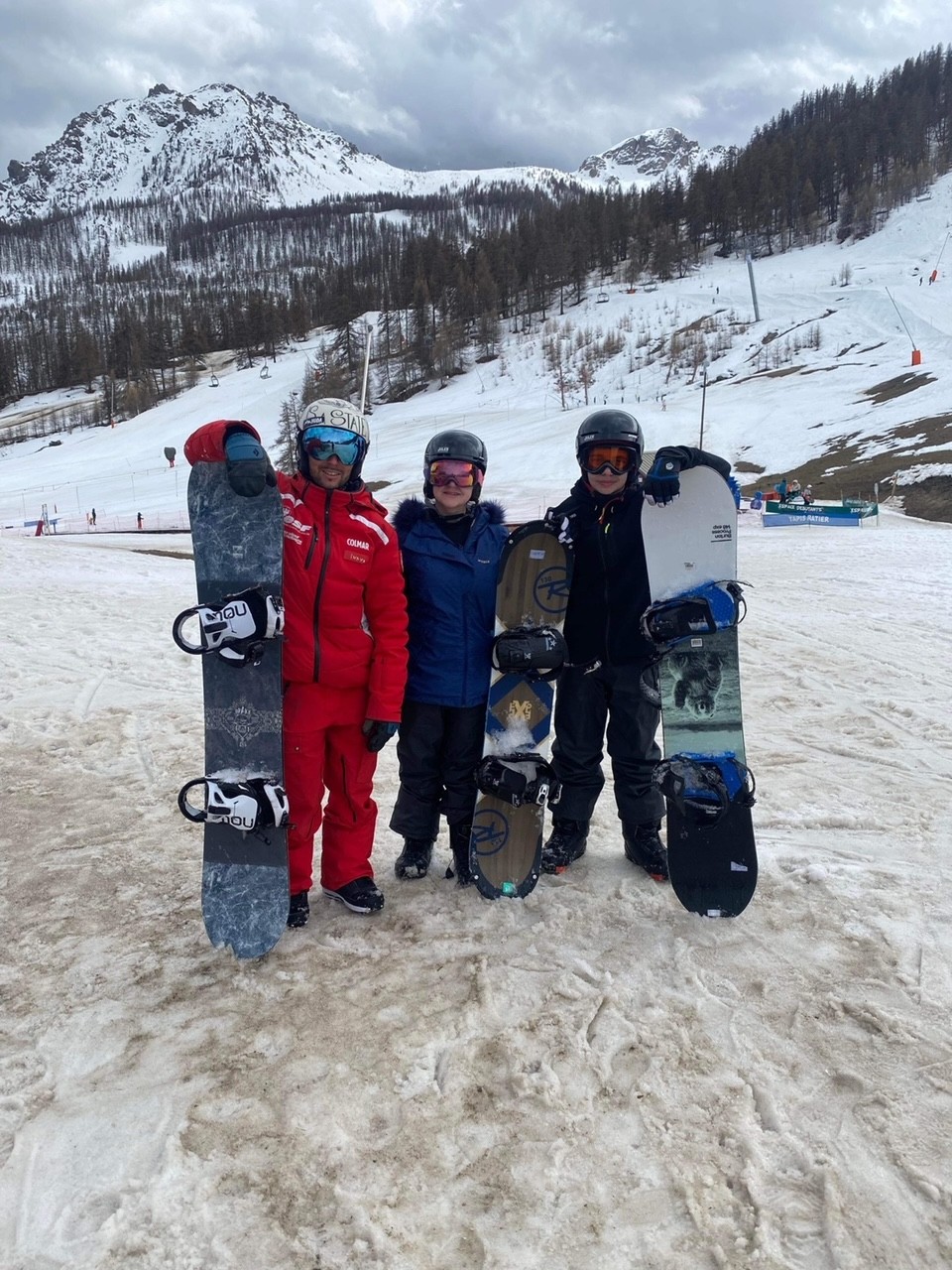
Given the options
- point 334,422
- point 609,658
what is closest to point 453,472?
point 334,422

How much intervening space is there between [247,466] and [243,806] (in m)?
1.27

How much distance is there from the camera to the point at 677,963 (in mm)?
2594

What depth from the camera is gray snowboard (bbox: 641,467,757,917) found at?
2924 millimetres

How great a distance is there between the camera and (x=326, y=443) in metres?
2.87

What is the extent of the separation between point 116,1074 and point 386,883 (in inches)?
51.9

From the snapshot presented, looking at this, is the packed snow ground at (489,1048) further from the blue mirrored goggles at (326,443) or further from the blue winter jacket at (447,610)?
the blue mirrored goggles at (326,443)

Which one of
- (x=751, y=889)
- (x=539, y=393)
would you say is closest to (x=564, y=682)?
(x=751, y=889)

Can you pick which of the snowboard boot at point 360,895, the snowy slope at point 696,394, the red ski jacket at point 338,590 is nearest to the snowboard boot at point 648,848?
the snowboard boot at point 360,895

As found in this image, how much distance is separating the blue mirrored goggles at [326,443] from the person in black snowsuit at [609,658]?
958 mm

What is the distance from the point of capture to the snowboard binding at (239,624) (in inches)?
103

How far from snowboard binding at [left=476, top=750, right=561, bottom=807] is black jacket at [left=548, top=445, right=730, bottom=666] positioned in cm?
54

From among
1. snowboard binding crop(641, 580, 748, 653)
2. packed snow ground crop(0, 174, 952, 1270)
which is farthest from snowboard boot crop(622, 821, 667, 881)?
snowboard binding crop(641, 580, 748, 653)

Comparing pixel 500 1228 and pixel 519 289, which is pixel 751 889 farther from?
pixel 519 289

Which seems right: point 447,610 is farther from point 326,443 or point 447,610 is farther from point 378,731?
point 326,443
